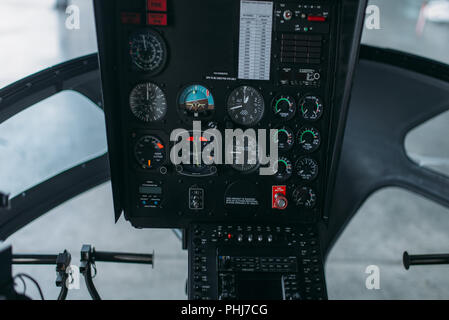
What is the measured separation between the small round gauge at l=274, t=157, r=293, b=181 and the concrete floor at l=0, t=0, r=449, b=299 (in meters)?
0.86

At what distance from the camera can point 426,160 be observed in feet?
7.47

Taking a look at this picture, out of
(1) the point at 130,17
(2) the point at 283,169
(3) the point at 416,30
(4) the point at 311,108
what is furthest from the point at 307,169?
(3) the point at 416,30

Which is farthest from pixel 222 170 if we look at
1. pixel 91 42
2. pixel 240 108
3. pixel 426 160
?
pixel 91 42

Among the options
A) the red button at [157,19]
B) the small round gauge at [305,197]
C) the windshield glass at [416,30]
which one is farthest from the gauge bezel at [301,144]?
the windshield glass at [416,30]

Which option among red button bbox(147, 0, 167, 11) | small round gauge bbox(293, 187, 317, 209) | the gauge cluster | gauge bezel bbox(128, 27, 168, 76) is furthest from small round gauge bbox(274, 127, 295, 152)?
red button bbox(147, 0, 167, 11)

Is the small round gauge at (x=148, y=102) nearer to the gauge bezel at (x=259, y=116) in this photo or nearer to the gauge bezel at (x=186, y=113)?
the gauge bezel at (x=186, y=113)

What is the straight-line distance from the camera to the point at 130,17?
169 cm

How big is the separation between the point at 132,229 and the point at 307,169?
1.98 metres

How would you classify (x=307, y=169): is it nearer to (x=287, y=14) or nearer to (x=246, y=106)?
(x=246, y=106)

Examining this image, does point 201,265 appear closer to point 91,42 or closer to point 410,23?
point 91,42

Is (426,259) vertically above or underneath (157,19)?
underneath

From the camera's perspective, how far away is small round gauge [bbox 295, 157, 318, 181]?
6.10 ft

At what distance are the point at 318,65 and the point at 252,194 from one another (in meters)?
0.65

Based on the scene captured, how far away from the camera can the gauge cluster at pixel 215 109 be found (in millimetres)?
1707
